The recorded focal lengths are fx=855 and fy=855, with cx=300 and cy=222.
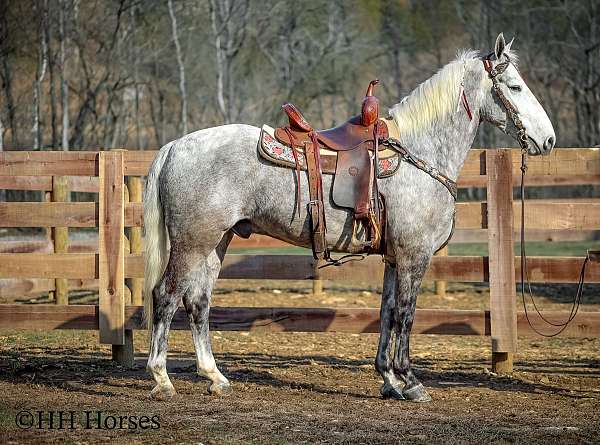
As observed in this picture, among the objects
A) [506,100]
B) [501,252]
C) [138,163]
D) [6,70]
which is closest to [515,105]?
[506,100]

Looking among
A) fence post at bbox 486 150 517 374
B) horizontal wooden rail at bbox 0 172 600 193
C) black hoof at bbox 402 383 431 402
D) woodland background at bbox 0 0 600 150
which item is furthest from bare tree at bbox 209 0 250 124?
black hoof at bbox 402 383 431 402

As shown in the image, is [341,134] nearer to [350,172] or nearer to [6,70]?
[350,172]

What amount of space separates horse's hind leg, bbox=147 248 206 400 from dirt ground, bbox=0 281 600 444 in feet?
0.63

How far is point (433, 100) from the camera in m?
6.18

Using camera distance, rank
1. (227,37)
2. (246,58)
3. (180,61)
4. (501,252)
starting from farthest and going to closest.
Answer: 1. (246,58)
2. (227,37)
3. (180,61)
4. (501,252)

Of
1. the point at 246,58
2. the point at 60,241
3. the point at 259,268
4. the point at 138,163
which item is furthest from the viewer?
the point at 246,58

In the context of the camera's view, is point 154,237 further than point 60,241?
No

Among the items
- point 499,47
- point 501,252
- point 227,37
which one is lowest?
point 501,252

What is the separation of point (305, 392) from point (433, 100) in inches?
90.8

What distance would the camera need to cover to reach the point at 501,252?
695 centimetres

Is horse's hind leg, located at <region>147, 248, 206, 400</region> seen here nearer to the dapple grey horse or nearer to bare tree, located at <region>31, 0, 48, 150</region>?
the dapple grey horse

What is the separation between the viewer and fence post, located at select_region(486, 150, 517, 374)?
692 centimetres

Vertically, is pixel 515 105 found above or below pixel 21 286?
above

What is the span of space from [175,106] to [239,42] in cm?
314
